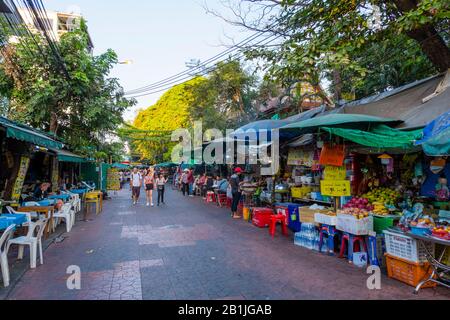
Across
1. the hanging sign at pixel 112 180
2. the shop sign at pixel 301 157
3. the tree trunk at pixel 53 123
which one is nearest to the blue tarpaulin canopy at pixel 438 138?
the shop sign at pixel 301 157

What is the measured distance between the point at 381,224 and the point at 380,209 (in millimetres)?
417

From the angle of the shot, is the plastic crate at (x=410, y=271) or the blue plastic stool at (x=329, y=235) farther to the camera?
the blue plastic stool at (x=329, y=235)

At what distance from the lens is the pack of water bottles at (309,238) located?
7312mm

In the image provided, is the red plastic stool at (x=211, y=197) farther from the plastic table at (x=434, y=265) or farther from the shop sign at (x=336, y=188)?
the plastic table at (x=434, y=265)

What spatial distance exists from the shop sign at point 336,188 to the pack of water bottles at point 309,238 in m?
0.87

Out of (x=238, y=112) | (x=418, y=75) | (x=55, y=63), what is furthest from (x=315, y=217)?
(x=238, y=112)

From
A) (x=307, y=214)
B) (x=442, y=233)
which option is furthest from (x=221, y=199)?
(x=442, y=233)

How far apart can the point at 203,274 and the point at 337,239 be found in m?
3.22

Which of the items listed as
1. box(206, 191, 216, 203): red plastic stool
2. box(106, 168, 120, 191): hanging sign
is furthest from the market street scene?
box(106, 168, 120, 191): hanging sign

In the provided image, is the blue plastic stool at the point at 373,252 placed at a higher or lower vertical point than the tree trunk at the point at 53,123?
lower

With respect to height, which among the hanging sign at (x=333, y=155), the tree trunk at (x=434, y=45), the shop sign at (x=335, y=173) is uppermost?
the tree trunk at (x=434, y=45)

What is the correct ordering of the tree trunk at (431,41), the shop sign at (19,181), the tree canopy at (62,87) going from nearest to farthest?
the tree trunk at (431,41)
the shop sign at (19,181)
the tree canopy at (62,87)

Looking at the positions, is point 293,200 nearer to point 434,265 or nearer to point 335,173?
point 335,173

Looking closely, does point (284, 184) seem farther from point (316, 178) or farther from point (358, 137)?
point (358, 137)
